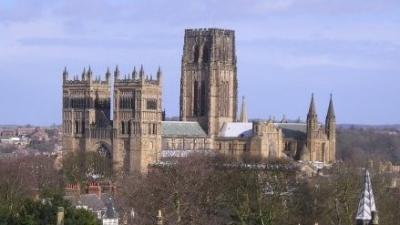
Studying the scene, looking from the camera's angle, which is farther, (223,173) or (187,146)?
(187,146)

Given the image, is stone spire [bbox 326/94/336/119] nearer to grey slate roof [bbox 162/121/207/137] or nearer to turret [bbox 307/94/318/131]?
turret [bbox 307/94/318/131]

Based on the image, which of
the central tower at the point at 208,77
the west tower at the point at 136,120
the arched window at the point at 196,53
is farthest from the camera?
the arched window at the point at 196,53

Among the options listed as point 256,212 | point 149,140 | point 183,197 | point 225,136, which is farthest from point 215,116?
point 256,212

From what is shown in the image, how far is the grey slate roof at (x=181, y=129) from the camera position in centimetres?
12031

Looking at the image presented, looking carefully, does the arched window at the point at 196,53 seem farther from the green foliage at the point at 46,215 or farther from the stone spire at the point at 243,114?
the green foliage at the point at 46,215

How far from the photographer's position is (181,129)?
121062 mm

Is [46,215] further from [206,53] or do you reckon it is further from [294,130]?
[294,130]

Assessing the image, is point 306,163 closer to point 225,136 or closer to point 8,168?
point 225,136

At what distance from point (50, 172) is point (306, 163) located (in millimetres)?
25944

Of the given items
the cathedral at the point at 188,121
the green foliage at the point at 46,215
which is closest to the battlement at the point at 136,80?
the cathedral at the point at 188,121

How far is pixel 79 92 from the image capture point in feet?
392

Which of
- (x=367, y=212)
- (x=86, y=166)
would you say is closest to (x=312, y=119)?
(x=86, y=166)

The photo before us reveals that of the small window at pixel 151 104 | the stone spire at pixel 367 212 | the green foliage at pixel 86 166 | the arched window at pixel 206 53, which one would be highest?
the arched window at pixel 206 53

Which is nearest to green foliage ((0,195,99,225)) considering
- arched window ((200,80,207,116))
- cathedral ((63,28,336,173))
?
cathedral ((63,28,336,173))
